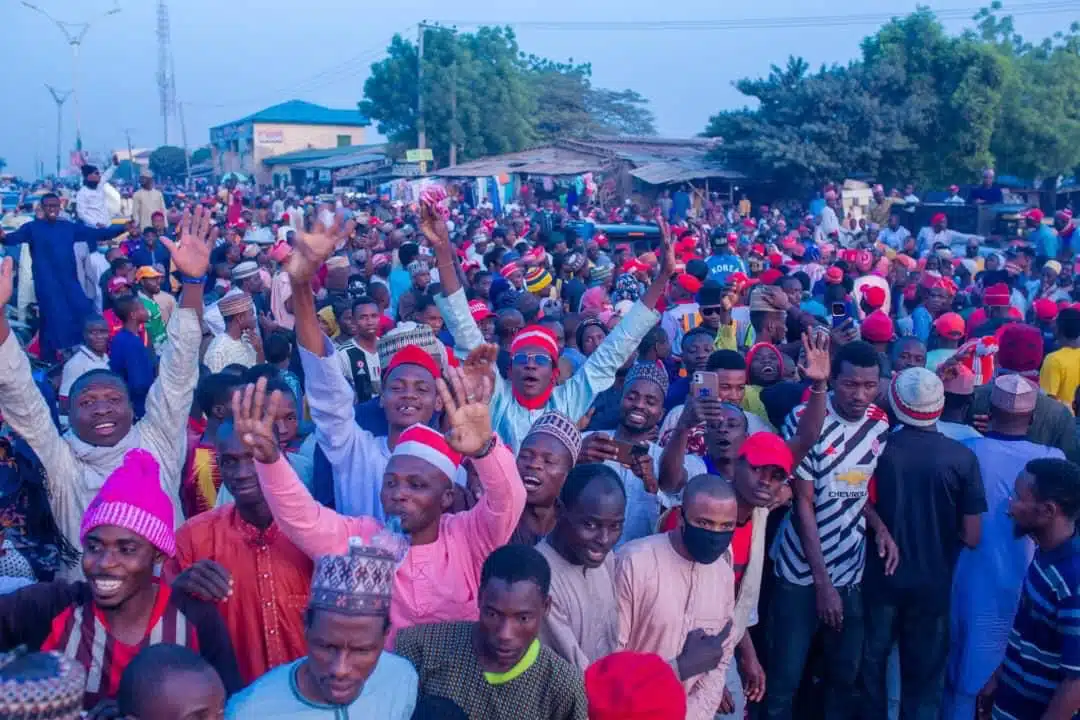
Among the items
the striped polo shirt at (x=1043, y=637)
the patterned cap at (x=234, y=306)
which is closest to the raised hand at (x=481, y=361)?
the striped polo shirt at (x=1043, y=637)

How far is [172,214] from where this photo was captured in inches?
724

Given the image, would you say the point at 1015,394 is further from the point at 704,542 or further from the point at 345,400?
the point at 345,400

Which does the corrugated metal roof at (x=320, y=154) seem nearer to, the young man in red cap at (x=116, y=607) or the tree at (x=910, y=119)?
the tree at (x=910, y=119)

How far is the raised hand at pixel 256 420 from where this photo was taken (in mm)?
2811

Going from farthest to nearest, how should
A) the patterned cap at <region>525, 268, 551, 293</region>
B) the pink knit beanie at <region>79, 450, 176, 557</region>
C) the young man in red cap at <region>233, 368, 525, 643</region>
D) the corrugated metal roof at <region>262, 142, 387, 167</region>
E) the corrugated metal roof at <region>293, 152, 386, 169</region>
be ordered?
the corrugated metal roof at <region>262, 142, 387, 167</region>
the corrugated metal roof at <region>293, 152, 386, 169</region>
the patterned cap at <region>525, 268, 551, 293</region>
the young man in red cap at <region>233, 368, 525, 643</region>
the pink knit beanie at <region>79, 450, 176, 557</region>

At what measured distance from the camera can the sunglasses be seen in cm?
470

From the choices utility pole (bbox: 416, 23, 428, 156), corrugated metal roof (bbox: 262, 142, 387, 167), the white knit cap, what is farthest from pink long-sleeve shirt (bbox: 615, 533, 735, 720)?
corrugated metal roof (bbox: 262, 142, 387, 167)

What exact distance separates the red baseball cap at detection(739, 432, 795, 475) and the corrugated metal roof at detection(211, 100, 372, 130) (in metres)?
64.4

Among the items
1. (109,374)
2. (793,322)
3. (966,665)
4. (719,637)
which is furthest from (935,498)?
(109,374)

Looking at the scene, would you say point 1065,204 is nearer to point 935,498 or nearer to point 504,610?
point 935,498

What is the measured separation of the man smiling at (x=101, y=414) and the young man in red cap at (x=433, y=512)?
877 millimetres

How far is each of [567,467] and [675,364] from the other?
12.8 ft

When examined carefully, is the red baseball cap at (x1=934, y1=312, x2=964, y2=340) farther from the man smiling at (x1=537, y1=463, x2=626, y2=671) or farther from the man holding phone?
the man smiling at (x1=537, y1=463, x2=626, y2=671)

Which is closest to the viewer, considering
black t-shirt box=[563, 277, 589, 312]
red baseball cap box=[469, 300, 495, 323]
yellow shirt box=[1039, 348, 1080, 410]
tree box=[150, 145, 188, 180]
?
yellow shirt box=[1039, 348, 1080, 410]
